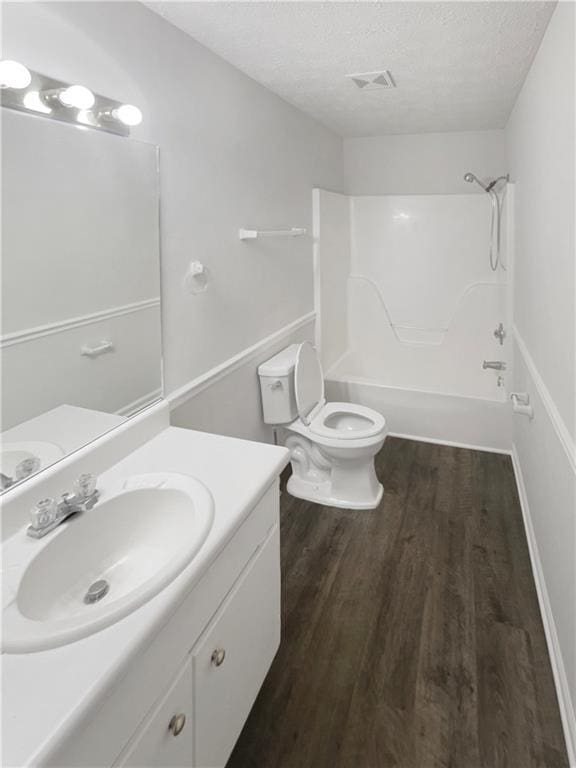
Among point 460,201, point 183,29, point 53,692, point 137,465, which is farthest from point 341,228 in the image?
point 53,692

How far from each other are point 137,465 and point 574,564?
135cm

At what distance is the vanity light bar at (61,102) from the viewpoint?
1140mm

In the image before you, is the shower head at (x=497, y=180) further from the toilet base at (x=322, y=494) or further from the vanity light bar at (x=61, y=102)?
the vanity light bar at (x=61, y=102)

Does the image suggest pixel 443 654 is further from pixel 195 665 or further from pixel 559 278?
pixel 559 278

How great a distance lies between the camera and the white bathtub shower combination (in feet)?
11.4

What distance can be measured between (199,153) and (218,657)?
1784 mm

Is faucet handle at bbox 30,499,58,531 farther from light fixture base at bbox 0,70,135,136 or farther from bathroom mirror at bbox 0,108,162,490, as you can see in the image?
light fixture base at bbox 0,70,135,136

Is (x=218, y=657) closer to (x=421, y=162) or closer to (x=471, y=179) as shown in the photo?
(x=471, y=179)

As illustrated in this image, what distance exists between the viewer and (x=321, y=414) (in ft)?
9.37

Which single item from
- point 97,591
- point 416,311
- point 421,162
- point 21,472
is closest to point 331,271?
point 416,311

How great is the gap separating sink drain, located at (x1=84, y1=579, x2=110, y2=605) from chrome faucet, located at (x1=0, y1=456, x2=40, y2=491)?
0.32m

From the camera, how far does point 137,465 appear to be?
1.49 meters

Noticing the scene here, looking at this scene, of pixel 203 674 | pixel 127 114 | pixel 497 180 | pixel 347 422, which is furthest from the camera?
pixel 497 180

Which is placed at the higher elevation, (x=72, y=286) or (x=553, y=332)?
(x=72, y=286)
